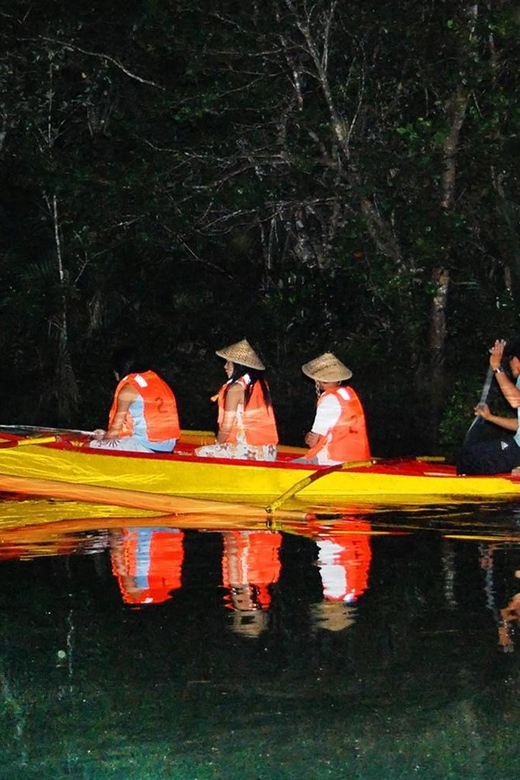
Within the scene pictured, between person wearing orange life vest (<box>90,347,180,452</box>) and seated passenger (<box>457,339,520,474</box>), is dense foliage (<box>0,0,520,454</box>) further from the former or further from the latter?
person wearing orange life vest (<box>90,347,180,452</box>)

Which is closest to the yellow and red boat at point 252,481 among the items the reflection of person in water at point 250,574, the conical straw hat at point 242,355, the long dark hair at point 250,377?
the long dark hair at point 250,377

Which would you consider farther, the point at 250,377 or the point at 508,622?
the point at 250,377

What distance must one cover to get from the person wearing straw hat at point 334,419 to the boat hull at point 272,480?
0.26m

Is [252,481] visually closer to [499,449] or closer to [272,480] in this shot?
[272,480]

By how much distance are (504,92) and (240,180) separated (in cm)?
409

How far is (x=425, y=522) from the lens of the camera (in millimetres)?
12242

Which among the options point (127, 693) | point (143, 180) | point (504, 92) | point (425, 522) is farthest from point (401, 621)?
point (143, 180)

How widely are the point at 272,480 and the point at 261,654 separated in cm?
566

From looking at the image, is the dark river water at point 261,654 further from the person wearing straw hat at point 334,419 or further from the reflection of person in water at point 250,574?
the person wearing straw hat at point 334,419

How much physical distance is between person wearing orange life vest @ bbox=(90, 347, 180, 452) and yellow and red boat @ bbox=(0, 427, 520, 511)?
0.32 metres

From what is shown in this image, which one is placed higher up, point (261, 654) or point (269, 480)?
point (269, 480)

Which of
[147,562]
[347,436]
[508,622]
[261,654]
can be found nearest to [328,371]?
[347,436]

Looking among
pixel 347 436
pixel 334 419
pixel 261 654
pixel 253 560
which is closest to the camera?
pixel 261 654

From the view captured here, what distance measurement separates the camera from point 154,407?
1399 cm
